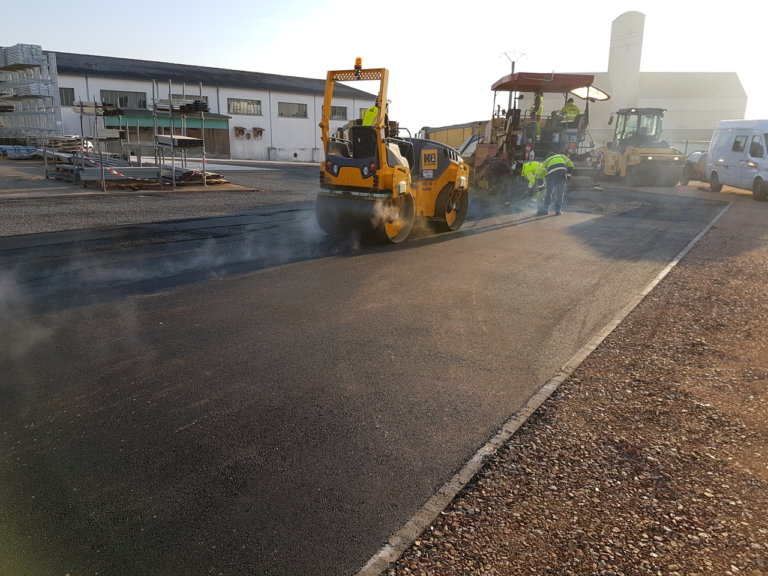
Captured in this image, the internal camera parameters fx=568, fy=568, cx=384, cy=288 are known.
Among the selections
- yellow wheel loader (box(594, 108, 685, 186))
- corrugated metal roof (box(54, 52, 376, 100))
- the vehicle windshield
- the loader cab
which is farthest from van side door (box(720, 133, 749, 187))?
corrugated metal roof (box(54, 52, 376, 100))

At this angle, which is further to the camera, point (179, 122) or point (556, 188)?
point (179, 122)

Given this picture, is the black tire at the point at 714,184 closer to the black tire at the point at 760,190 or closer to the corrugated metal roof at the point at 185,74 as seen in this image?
the black tire at the point at 760,190

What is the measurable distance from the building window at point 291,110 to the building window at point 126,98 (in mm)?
10358

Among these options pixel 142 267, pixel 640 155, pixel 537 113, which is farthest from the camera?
pixel 640 155

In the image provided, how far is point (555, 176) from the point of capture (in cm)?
1309

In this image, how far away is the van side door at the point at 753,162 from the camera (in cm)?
1783

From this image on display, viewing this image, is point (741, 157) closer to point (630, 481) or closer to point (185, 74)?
point (630, 481)

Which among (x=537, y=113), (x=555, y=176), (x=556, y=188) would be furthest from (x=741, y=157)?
(x=555, y=176)

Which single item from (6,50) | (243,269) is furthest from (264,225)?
(6,50)

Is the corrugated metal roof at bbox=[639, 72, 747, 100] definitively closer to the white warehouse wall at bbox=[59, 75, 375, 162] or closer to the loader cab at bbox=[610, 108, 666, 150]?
the white warehouse wall at bbox=[59, 75, 375, 162]

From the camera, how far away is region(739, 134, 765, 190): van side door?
17828mm

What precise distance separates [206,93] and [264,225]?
3400 centimetres

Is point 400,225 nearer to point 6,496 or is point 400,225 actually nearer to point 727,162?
point 6,496

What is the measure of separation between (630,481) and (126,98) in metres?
40.9
